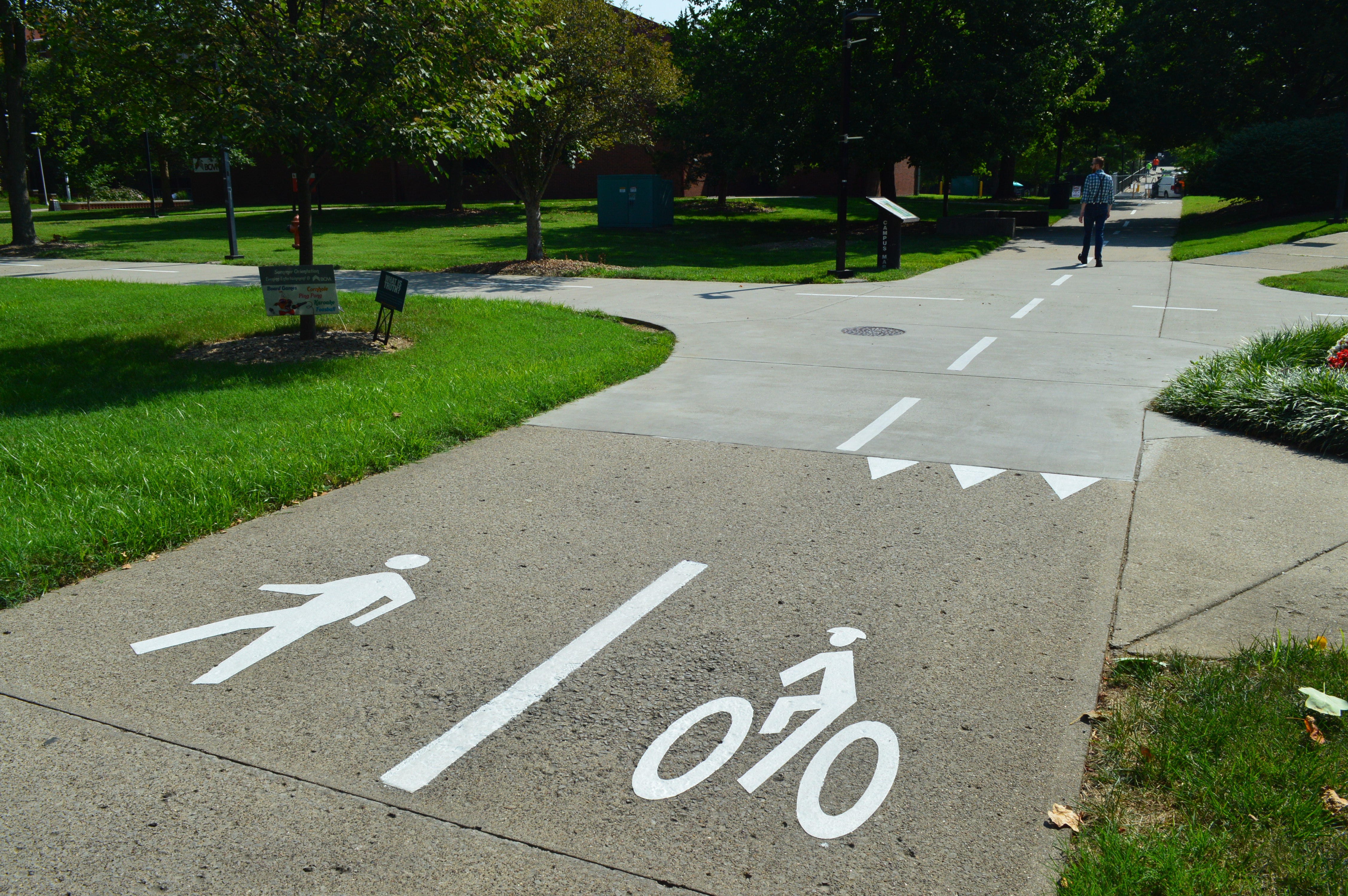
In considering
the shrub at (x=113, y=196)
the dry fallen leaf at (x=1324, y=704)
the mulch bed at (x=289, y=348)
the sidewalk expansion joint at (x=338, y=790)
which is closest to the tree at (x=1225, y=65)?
the mulch bed at (x=289, y=348)

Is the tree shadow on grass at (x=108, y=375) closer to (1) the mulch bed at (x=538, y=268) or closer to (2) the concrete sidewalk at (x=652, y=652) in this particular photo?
(2) the concrete sidewalk at (x=652, y=652)

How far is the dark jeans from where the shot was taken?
19.8m

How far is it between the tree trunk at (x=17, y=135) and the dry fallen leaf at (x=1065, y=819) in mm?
29481

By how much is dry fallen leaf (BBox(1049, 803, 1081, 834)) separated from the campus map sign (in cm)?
932

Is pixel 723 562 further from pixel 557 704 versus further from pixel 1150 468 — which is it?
pixel 1150 468

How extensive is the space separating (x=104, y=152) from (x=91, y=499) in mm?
59182

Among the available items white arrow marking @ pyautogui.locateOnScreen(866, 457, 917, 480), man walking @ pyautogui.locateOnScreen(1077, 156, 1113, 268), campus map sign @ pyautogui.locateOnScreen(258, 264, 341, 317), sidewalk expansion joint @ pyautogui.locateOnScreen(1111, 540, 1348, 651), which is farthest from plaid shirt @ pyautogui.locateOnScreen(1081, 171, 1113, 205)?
sidewalk expansion joint @ pyautogui.locateOnScreen(1111, 540, 1348, 651)

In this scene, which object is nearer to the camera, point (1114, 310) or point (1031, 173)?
point (1114, 310)

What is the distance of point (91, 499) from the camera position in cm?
583

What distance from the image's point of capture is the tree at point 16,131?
2600 cm

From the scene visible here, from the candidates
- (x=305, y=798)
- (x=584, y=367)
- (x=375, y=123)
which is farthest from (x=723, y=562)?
(x=375, y=123)

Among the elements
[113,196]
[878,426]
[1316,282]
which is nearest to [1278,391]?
[878,426]

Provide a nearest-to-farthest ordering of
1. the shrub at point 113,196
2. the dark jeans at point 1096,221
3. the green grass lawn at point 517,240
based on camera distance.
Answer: the dark jeans at point 1096,221
the green grass lawn at point 517,240
the shrub at point 113,196

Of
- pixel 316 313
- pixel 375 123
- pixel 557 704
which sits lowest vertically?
pixel 557 704
